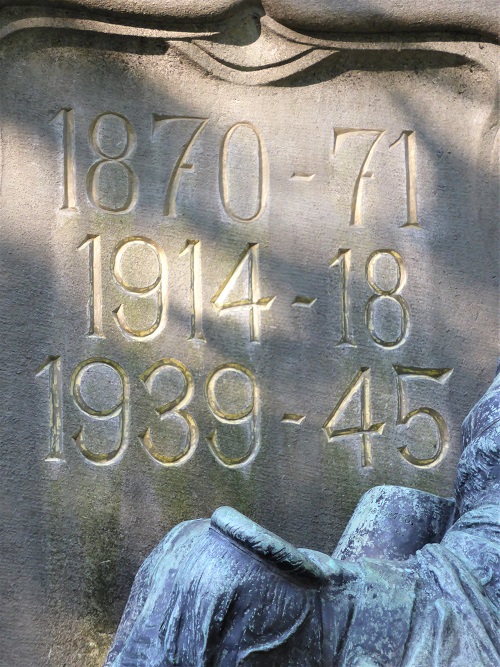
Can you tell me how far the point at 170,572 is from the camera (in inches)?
112

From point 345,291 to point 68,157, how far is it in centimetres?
82

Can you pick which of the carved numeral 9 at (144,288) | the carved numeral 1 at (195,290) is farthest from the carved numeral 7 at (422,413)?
the carved numeral 9 at (144,288)

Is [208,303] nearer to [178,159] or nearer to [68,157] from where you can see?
[178,159]

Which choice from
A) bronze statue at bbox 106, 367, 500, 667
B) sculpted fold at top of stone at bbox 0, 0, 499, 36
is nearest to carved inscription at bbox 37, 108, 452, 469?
sculpted fold at top of stone at bbox 0, 0, 499, 36

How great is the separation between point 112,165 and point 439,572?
1.50 m

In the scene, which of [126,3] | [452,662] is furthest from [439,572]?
[126,3]

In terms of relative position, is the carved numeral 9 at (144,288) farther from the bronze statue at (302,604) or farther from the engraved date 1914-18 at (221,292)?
the bronze statue at (302,604)

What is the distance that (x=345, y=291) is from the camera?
3850 millimetres

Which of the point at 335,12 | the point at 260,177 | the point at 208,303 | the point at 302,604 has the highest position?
the point at 335,12

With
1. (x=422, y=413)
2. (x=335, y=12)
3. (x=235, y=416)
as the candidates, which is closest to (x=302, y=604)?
(x=235, y=416)

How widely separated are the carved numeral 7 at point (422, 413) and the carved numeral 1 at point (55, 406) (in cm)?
90

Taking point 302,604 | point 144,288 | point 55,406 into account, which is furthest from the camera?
point 144,288

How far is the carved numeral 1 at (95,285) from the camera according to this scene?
3.71m

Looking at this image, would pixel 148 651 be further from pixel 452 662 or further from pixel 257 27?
pixel 257 27
